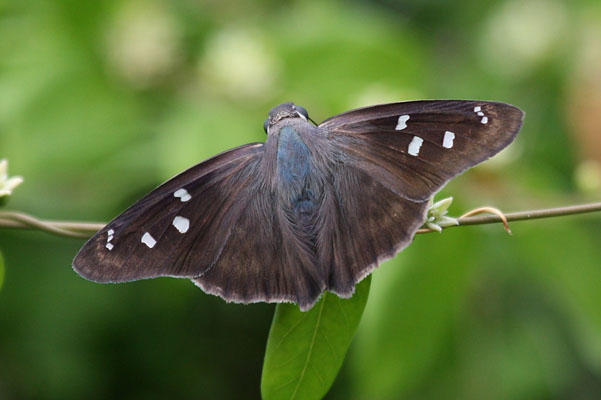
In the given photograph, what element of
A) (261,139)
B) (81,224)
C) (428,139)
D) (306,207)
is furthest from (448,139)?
(261,139)

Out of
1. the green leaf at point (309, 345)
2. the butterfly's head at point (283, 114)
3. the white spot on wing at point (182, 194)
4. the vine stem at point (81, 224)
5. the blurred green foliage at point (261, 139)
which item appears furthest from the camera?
the blurred green foliage at point (261, 139)

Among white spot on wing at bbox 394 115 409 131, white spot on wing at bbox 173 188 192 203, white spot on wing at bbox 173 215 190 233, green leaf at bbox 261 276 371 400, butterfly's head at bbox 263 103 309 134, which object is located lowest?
green leaf at bbox 261 276 371 400

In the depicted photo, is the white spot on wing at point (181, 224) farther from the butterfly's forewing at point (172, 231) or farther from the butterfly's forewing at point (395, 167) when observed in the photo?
the butterfly's forewing at point (395, 167)

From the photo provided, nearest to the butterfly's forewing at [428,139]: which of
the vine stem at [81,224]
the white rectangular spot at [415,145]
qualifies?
the white rectangular spot at [415,145]

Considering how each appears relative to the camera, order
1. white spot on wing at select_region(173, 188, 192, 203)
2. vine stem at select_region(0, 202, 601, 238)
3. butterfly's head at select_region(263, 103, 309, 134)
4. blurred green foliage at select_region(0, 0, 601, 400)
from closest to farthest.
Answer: vine stem at select_region(0, 202, 601, 238) → white spot on wing at select_region(173, 188, 192, 203) → butterfly's head at select_region(263, 103, 309, 134) → blurred green foliage at select_region(0, 0, 601, 400)

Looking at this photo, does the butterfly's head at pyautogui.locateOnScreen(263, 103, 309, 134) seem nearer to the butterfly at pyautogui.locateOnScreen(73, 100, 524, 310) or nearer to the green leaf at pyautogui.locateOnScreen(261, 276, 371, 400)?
the butterfly at pyautogui.locateOnScreen(73, 100, 524, 310)

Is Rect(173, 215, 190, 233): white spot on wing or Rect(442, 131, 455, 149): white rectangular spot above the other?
Rect(173, 215, 190, 233): white spot on wing

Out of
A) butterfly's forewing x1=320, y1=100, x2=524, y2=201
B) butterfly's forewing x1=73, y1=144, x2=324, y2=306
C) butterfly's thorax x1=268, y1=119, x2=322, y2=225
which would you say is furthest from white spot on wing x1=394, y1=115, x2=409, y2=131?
butterfly's forewing x1=73, y1=144, x2=324, y2=306
